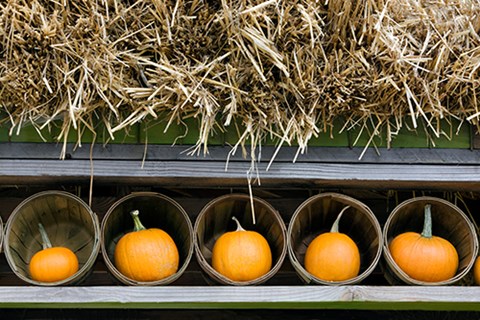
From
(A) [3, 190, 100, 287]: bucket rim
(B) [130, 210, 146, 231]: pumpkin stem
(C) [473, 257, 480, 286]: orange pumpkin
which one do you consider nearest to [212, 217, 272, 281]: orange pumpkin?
(B) [130, 210, 146, 231]: pumpkin stem

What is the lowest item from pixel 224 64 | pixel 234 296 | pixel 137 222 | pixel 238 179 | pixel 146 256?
pixel 234 296

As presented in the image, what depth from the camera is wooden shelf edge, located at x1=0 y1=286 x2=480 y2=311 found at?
1681 millimetres

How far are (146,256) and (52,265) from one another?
27 centimetres

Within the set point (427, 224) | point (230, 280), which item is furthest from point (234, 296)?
point (427, 224)

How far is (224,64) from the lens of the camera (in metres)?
1.69

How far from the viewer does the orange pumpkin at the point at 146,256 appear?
1799 mm

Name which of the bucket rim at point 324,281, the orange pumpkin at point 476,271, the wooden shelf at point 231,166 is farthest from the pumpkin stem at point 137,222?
the orange pumpkin at point 476,271

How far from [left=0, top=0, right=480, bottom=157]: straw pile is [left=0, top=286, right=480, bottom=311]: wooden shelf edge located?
405mm

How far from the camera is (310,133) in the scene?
171 cm

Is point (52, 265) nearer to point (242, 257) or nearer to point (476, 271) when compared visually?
point (242, 257)

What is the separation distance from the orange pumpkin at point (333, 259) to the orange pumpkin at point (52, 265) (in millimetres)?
712

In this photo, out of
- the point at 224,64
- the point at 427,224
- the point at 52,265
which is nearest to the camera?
the point at 224,64

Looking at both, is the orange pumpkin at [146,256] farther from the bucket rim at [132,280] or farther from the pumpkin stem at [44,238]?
the pumpkin stem at [44,238]

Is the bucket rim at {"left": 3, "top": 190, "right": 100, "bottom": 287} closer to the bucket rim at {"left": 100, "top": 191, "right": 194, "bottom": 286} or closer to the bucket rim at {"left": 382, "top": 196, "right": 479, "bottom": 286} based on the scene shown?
the bucket rim at {"left": 100, "top": 191, "right": 194, "bottom": 286}
